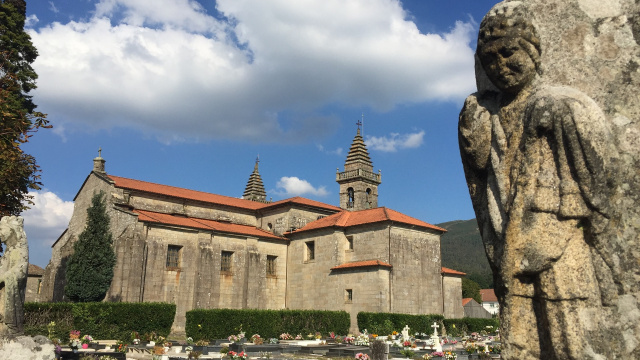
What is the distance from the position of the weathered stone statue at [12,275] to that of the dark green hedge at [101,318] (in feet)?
35.1

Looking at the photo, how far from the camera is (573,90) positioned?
2.95 meters

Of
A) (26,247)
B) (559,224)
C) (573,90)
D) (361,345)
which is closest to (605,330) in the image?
(559,224)

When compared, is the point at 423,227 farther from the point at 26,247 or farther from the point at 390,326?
the point at 26,247

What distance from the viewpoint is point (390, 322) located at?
81.9 ft

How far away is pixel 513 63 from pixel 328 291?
28313mm

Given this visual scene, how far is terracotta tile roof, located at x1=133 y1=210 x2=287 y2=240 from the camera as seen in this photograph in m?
29.2

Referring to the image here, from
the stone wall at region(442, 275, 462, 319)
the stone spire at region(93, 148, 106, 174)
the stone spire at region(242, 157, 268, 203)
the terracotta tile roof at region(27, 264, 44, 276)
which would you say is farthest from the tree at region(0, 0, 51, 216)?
the stone spire at region(242, 157, 268, 203)

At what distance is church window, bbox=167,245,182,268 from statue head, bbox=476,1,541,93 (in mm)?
28015

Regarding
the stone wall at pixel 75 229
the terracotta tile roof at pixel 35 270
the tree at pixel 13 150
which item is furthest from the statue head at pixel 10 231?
the terracotta tile roof at pixel 35 270

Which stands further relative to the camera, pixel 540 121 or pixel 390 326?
pixel 390 326

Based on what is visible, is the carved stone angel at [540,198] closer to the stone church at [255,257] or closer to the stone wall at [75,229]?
the stone church at [255,257]

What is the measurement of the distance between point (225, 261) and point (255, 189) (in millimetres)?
29705

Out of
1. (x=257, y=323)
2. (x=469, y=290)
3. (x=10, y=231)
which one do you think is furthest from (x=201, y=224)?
(x=469, y=290)

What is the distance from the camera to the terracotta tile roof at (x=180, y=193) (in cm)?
3278
